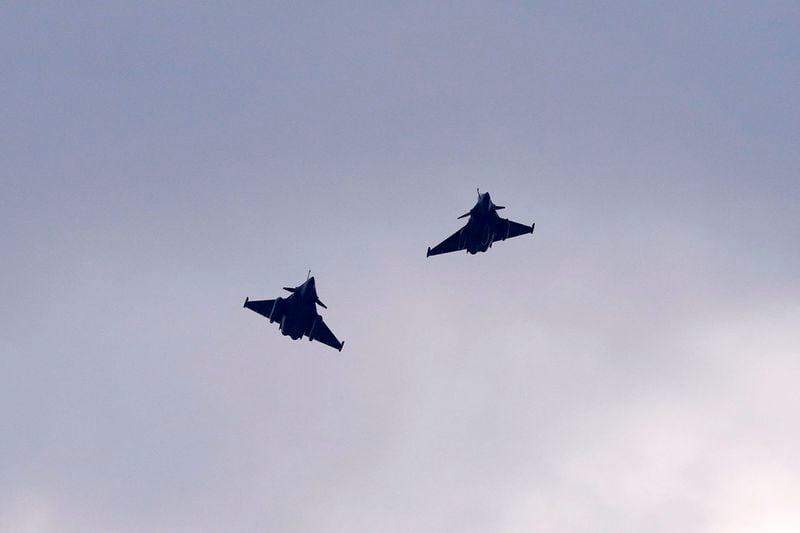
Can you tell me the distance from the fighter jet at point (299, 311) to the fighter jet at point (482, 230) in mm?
16806

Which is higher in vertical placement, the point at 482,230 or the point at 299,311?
the point at 482,230

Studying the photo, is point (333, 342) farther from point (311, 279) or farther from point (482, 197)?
point (482, 197)

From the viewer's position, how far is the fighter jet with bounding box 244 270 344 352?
10988cm

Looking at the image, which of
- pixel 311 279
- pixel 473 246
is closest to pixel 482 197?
pixel 473 246

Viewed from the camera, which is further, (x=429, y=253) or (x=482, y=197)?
(x=429, y=253)

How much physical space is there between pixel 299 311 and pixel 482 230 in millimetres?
23116

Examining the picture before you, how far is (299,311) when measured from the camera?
111250 mm

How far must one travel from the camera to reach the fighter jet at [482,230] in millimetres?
111438

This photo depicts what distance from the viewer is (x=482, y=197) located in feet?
365

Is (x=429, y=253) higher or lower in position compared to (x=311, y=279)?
higher

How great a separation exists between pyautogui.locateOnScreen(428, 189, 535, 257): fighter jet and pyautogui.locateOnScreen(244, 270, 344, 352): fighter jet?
55.1 ft

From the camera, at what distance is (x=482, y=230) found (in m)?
113

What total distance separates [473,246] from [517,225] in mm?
7279

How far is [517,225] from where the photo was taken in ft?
391
